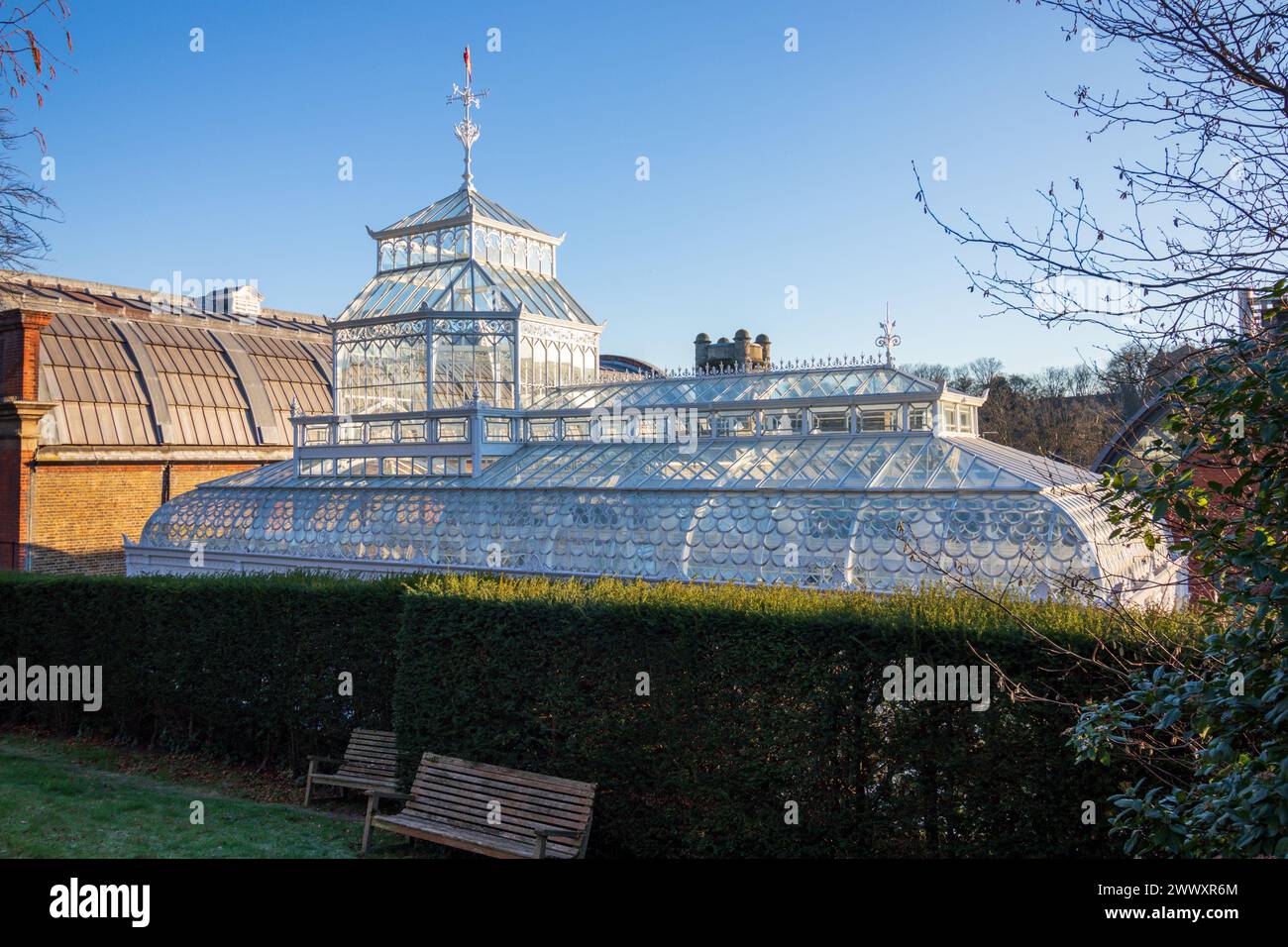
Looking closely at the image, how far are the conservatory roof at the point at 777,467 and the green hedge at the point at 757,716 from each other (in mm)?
4871

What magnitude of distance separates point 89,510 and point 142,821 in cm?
1798

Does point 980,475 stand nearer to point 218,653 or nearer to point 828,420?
point 828,420

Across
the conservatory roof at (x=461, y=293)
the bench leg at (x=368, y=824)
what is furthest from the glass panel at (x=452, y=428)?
the bench leg at (x=368, y=824)

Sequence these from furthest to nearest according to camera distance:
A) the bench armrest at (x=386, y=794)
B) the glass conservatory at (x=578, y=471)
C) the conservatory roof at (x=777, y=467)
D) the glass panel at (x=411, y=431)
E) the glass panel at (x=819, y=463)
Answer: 1. the glass panel at (x=411, y=431)
2. the glass panel at (x=819, y=463)
3. the conservatory roof at (x=777, y=467)
4. the glass conservatory at (x=578, y=471)
5. the bench armrest at (x=386, y=794)

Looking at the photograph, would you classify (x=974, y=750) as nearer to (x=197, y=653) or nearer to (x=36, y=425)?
(x=197, y=653)

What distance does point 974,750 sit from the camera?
22.1 feet

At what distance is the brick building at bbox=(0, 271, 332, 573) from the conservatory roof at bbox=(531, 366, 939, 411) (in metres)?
13.5

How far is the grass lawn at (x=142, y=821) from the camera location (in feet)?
28.1

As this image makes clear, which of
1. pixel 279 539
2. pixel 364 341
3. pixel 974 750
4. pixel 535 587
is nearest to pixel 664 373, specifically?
Answer: pixel 364 341

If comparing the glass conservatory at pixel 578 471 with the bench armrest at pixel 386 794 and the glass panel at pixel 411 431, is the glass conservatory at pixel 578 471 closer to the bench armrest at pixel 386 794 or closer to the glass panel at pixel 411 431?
the glass panel at pixel 411 431

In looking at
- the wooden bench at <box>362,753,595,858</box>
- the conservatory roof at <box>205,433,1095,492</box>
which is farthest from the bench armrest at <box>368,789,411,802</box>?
the conservatory roof at <box>205,433,1095,492</box>

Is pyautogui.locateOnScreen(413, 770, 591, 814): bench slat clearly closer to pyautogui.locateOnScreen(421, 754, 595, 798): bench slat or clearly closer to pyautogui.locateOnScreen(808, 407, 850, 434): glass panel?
pyautogui.locateOnScreen(421, 754, 595, 798): bench slat
